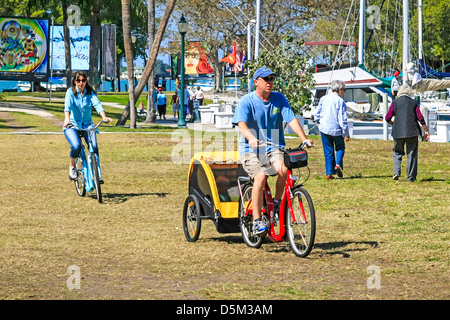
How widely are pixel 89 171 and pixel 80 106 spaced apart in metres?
1.04

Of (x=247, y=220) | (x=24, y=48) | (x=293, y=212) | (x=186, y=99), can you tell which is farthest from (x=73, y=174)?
(x=24, y=48)

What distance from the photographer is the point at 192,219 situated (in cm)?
923

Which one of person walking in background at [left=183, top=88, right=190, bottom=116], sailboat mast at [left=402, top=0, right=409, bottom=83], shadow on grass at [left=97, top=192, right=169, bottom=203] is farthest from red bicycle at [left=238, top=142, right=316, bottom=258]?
person walking in background at [left=183, top=88, right=190, bottom=116]

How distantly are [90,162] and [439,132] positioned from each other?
1669 cm

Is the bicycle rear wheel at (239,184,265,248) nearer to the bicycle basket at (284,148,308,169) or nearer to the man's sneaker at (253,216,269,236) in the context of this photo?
the man's sneaker at (253,216,269,236)

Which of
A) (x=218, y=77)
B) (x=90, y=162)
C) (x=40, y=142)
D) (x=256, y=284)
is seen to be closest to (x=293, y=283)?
(x=256, y=284)

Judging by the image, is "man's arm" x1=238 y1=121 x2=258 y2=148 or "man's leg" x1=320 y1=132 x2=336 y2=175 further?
"man's leg" x1=320 y1=132 x2=336 y2=175

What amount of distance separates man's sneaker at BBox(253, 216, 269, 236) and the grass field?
0.27m

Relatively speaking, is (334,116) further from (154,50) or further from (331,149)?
(154,50)

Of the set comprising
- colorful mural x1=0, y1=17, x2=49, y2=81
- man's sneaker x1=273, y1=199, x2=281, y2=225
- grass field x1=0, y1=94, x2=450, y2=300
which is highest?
colorful mural x1=0, y1=17, x2=49, y2=81

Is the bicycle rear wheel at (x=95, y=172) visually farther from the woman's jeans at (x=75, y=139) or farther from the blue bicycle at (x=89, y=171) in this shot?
the woman's jeans at (x=75, y=139)

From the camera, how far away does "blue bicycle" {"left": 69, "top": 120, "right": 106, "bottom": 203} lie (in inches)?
488

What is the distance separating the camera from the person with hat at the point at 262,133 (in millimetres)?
7914
